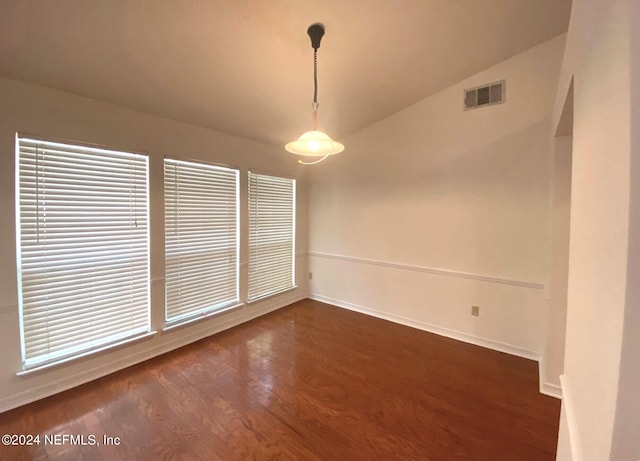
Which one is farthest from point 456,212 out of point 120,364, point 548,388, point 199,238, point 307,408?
point 120,364

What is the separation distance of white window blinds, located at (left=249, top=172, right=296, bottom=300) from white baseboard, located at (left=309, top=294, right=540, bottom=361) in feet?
3.23

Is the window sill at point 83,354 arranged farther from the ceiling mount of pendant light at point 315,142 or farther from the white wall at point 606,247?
the white wall at point 606,247

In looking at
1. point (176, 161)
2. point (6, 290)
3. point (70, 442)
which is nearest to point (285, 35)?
point (176, 161)

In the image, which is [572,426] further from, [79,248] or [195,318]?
[79,248]

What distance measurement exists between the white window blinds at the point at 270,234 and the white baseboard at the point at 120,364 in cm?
39

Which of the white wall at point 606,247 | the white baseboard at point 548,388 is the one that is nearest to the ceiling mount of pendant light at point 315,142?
the white wall at point 606,247

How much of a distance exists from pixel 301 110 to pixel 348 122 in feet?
2.66

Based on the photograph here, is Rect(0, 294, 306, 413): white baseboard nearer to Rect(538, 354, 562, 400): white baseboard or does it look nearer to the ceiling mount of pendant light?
the ceiling mount of pendant light

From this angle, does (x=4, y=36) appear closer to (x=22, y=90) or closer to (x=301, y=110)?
(x=22, y=90)

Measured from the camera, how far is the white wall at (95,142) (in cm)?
189

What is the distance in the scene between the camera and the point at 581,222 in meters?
0.95

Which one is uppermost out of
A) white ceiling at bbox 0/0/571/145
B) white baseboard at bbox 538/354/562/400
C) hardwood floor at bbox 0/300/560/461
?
white ceiling at bbox 0/0/571/145

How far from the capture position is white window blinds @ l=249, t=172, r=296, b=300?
3679 millimetres

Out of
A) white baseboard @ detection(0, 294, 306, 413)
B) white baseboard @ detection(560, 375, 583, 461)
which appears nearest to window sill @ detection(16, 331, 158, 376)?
white baseboard @ detection(0, 294, 306, 413)
